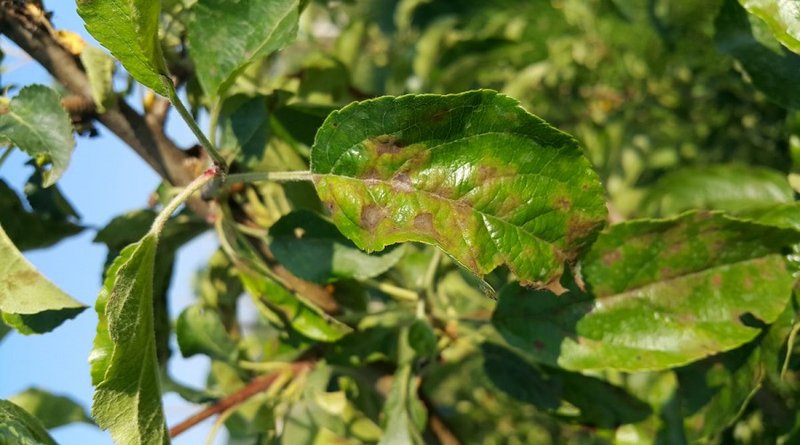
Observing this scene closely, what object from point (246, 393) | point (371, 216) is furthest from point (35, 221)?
point (371, 216)

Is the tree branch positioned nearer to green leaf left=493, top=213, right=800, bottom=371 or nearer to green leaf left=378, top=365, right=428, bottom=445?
green leaf left=378, top=365, right=428, bottom=445

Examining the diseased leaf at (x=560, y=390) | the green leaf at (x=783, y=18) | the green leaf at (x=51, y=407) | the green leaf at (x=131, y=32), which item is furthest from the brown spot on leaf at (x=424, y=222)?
the green leaf at (x=51, y=407)

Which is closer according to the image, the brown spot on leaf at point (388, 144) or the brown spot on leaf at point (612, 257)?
the brown spot on leaf at point (388, 144)

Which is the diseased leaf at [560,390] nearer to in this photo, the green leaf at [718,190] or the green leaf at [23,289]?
the green leaf at [718,190]

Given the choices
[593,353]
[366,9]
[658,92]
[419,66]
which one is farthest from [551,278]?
[366,9]

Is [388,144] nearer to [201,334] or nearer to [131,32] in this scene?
[131,32]

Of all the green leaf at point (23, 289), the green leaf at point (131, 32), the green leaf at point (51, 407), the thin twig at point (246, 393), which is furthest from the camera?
the green leaf at point (51, 407)

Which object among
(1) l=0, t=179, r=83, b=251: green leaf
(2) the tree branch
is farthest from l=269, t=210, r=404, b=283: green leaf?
(1) l=0, t=179, r=83, b=251: green leaf
